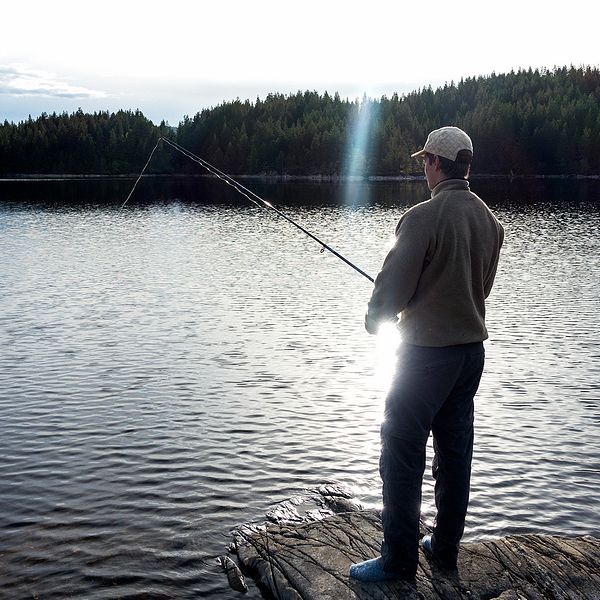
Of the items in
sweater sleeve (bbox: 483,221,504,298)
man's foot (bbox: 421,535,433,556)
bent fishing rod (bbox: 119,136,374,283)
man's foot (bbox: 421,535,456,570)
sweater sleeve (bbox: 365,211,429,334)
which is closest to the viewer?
sweater sleeve (bbox: 365,211,429,334)


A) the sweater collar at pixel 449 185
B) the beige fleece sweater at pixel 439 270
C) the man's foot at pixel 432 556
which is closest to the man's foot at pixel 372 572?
the man's foot at pixel 432 556

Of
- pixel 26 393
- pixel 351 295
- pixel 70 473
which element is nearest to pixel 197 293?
pixel 351 295

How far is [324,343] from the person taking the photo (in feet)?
66.3

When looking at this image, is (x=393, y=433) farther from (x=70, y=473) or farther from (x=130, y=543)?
(x=70, y=473)

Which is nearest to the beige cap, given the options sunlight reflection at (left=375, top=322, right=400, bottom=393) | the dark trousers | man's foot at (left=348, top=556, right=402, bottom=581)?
the dark trousers

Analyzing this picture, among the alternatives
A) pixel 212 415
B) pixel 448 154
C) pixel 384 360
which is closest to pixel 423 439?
pixel 448 154

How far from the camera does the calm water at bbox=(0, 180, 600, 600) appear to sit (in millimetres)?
8672

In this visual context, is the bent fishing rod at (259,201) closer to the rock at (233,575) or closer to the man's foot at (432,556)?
the man's foot at (432,556)

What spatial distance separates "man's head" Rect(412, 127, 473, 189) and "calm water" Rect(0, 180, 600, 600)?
15.1 feet

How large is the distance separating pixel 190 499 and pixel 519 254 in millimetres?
35179

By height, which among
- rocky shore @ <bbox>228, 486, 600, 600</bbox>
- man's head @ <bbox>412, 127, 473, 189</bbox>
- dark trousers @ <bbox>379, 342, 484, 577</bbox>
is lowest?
rocky shore @ <bbox>228, 486, 600, 600</bbox>

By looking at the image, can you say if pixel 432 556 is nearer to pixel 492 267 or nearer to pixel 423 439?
pixel 423 439

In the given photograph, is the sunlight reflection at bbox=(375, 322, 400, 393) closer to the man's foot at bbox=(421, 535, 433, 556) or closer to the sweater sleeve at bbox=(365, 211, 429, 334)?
the man's foot at bbox=(421, 535, 433, 556)

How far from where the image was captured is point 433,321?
5.96 m
